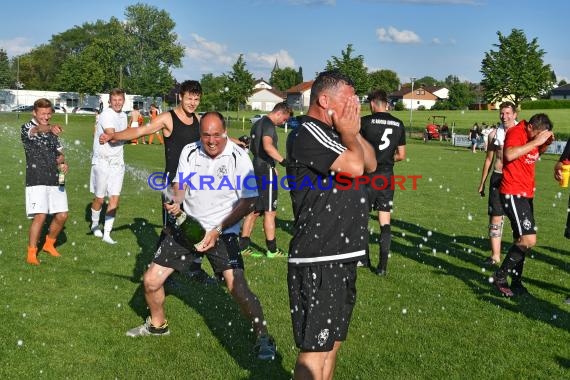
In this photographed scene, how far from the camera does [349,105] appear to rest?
3.35 m

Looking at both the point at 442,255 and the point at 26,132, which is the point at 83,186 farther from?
the point at 442,255

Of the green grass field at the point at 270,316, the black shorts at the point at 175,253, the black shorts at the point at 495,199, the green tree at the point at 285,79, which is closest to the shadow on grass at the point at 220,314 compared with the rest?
the green grass field at the point at 270,316

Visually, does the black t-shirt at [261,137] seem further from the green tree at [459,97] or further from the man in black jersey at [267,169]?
the green tree at [459,97]

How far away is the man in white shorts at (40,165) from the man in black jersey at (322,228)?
16.9ft

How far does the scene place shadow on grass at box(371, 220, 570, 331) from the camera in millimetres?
6340

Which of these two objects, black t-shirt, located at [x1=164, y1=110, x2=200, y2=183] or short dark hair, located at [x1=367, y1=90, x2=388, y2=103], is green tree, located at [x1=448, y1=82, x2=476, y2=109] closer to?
short dark hair, located at [x1=367, y1=90, x2=388, y2=103]

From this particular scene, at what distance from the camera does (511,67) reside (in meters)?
55.2

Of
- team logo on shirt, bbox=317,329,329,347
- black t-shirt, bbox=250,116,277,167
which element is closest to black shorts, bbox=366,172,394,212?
black t-shirt, bbox=250,116,277,167

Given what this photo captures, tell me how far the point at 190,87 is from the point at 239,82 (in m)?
62.9

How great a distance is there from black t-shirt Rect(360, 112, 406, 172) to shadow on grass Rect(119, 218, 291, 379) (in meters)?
2.58

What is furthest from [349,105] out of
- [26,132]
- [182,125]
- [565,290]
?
[26,132]

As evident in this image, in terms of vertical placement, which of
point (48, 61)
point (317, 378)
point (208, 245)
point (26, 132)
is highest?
point (48, 61)

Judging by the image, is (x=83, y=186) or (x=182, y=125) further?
(x=83, y=186)

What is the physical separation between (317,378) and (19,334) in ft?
10.3
